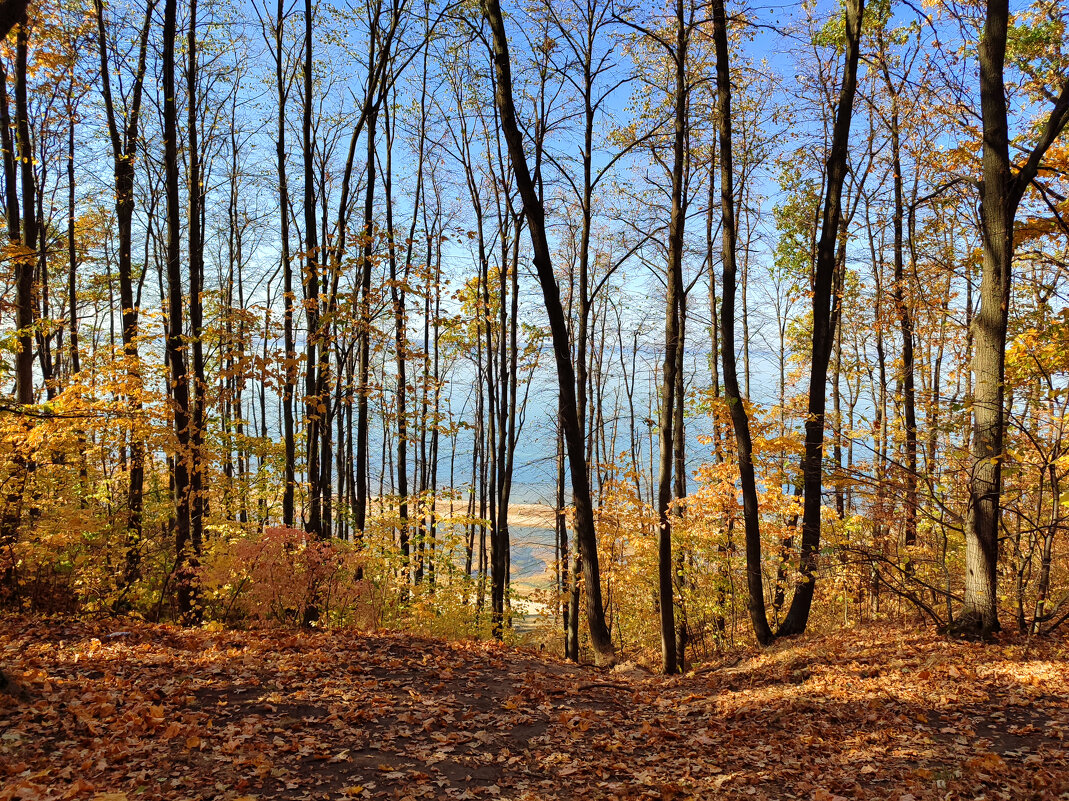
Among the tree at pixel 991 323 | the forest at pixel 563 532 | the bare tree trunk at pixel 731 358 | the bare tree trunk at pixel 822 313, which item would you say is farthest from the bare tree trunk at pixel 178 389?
the tree at pixel 991 323

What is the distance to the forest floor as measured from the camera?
386cm

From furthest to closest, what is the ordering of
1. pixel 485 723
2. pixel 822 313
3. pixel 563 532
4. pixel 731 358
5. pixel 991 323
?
pixel 563 532
pixel 731 358
pixel 822 313
pixel 991 323
pixel 485 723

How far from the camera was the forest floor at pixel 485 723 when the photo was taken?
386cm

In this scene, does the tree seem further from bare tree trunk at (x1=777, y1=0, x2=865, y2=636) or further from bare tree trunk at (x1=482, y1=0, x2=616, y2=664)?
bare tree trunk at (x1=482, y1=0, x2=616, y2=664)

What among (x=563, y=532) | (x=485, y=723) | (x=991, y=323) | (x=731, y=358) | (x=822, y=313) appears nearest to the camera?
(x=485, y=723)

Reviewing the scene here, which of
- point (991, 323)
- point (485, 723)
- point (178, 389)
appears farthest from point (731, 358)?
point (178, 389)

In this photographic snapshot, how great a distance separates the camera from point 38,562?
8.46 meters

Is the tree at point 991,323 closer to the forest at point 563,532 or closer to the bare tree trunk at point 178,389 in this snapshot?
the forest at point 563,532

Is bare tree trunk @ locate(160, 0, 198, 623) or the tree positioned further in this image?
bare tree trunk @ locate(160, 0, 198, 623)

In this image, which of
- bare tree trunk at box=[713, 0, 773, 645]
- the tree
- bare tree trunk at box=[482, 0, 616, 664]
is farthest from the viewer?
bare tree trunk at box=[713, 0, 773, 645]

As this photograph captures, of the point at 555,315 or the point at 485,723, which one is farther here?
the point at 555,315

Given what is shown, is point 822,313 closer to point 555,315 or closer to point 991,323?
point 991,323

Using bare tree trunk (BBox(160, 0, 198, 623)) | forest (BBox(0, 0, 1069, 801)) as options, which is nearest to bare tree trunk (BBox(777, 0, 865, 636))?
forest (BBox(0, 0, 1069, 801))

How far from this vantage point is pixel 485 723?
5223mm
